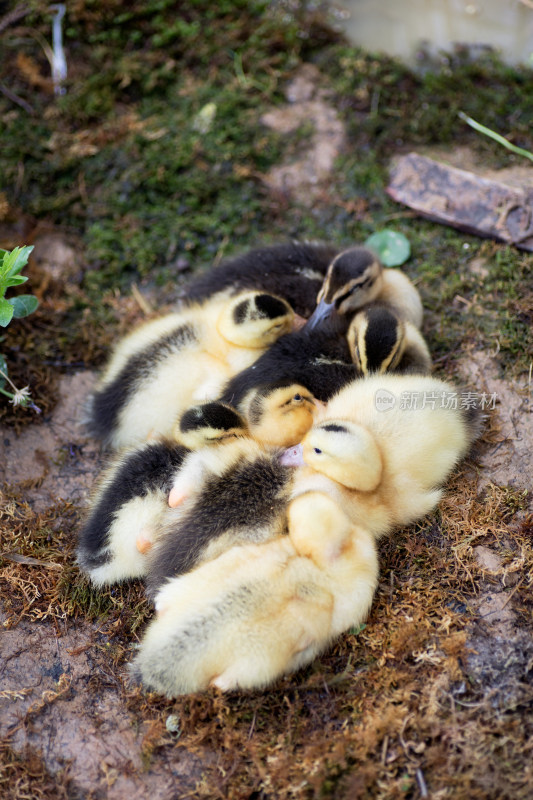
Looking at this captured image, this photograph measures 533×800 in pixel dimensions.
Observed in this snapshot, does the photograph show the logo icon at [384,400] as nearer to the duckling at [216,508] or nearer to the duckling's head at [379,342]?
the duckling's head at [379,342]

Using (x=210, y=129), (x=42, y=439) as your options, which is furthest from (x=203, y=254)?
(x=42, y=439)

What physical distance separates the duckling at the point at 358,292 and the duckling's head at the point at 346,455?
91cm

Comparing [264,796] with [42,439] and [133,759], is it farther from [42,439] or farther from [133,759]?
[42,439]

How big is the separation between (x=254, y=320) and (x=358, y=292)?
2.25 ft

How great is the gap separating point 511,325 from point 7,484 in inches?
118

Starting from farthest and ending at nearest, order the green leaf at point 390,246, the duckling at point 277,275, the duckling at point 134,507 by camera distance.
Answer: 1. the green leaf at point 390,246
2. the duckling at point 277,275
3. the duckling at point 134,507

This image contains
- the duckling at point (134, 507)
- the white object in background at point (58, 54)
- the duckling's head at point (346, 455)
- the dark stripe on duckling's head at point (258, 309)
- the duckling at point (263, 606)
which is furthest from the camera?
the white object in background at point (58, 54)

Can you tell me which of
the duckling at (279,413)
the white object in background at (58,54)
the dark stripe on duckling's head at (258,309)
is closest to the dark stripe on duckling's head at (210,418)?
the duckling at (279,413)

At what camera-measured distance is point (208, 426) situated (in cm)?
303

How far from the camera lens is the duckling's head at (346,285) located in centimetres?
359

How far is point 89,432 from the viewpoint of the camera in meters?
3.64

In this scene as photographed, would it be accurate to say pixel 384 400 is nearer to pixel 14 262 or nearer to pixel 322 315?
pixel 322 315

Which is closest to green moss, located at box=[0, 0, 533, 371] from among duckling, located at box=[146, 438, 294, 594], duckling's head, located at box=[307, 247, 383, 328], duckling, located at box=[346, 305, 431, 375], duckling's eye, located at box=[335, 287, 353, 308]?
duckling's head, located at box=[307, 247, 383, 328]

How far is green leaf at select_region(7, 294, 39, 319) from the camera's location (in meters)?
3.50
